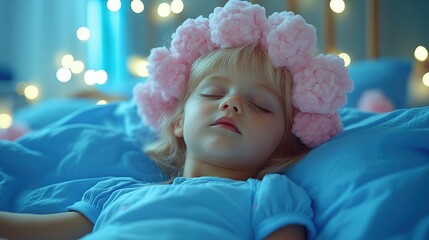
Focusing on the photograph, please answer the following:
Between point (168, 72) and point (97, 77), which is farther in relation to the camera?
point (97, 77)

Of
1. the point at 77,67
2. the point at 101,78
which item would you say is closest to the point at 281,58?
the point at 101,78

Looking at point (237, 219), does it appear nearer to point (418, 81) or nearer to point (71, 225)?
point (71, 225)

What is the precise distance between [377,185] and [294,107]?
0.31m

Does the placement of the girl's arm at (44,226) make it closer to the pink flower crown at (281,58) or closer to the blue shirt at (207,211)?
the blue shirt at (207,211)

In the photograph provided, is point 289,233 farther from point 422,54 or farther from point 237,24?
point 422,54

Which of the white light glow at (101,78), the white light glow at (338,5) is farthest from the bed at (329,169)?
the white light glow at (101,78)

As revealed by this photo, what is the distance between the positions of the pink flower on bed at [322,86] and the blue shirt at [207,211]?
8.3 inches

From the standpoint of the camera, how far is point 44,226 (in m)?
0.93

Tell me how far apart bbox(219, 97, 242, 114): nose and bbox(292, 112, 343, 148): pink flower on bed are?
16 centimetres

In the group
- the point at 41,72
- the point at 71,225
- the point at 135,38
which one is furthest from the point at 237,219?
the point at 41,72

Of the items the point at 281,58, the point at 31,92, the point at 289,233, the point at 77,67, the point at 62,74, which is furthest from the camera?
the point at 31,92

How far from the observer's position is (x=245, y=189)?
927 millimetres

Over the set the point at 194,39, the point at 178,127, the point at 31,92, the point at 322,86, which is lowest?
the point at 31,92

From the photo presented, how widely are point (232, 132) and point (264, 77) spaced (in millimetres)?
155
